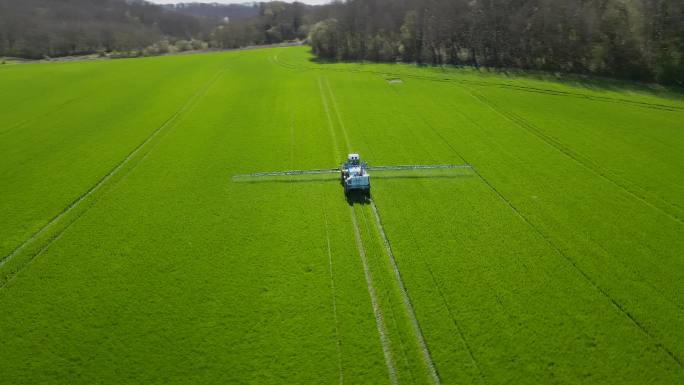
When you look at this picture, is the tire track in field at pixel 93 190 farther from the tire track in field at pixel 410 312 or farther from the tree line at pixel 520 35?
the tree line at pixel 520 35

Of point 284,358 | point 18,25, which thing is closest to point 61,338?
point 284,358

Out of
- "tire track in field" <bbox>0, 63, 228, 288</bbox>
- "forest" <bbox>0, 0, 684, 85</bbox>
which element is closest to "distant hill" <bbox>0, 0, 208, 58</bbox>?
"forest" <bbox>0, 0, 684, 85</bbox>

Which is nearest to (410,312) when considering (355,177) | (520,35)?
(355,177)

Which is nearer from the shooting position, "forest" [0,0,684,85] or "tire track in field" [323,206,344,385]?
"tire track in field" [323,206,344,385]

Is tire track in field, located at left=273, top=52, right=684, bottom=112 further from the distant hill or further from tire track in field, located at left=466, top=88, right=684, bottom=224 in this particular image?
the distant hill

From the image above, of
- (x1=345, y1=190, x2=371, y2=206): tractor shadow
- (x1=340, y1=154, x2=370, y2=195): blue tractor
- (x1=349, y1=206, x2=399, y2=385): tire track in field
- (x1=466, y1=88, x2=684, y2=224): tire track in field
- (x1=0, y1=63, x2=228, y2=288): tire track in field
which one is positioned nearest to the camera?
(x1=349, y1=206, x2=399, y2=385): tire track in field

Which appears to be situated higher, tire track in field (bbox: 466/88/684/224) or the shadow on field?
tire track in field (bbox: 466/88/684/224)

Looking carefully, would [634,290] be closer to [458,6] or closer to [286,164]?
[286,164]
